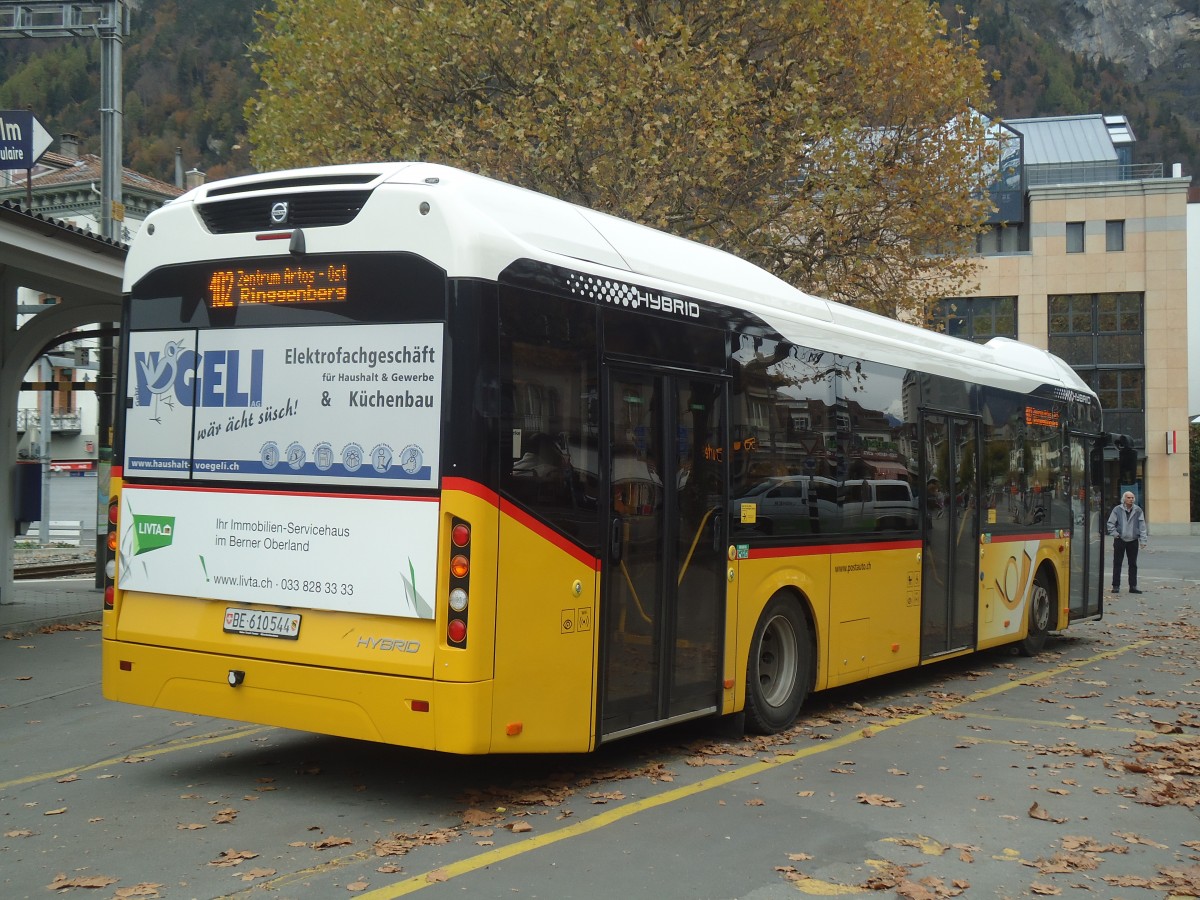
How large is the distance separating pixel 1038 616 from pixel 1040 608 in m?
0.12

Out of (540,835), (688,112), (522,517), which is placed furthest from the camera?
(688,112)

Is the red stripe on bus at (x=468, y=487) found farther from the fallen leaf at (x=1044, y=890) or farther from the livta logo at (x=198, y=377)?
the fallen leaf at (x=1044, y=890)

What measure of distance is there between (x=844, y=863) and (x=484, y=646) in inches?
77.4

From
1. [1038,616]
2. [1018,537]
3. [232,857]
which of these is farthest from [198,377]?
[1038,616]

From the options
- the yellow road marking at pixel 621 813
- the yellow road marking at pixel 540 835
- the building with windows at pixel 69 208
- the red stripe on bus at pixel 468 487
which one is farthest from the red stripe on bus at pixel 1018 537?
the building with windows at pixel 69 208

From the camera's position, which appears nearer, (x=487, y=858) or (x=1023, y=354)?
(x=487, y=858)

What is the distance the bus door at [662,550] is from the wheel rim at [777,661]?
2.79 ft

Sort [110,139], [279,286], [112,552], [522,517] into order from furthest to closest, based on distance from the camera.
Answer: [110,139] < [112,552] < [279,286] < [522,517]

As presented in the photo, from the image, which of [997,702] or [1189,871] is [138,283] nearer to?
[1189,871]

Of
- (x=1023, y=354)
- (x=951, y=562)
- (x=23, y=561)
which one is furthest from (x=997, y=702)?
(x=23, y=561)

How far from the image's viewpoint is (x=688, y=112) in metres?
19.5

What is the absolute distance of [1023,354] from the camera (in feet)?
46.8

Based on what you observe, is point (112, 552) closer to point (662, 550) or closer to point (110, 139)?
point (662, 550)

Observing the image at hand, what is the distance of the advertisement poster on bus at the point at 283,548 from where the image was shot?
644 cm
